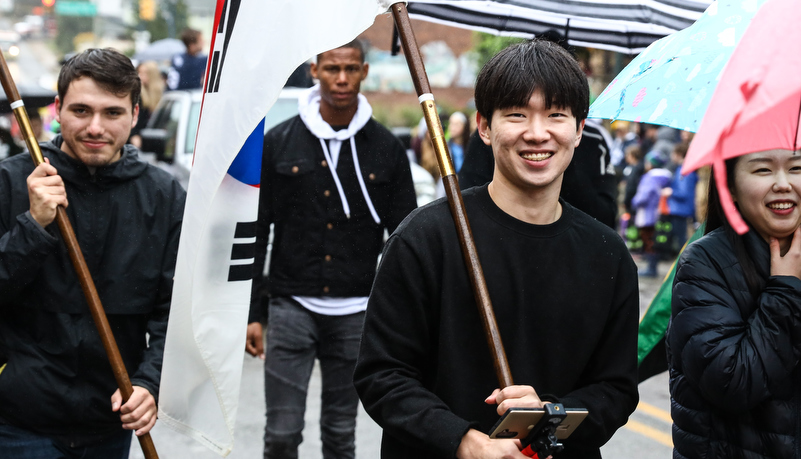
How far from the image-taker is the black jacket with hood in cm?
299

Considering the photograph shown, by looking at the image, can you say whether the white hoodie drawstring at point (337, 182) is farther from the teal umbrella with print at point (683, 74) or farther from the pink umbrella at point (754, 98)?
the pink umbrella at point (754, 98)

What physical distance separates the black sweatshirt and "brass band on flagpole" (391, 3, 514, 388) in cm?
7

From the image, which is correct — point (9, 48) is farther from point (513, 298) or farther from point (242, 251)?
point (513, 298)

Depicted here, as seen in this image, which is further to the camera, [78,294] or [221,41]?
[78,294]

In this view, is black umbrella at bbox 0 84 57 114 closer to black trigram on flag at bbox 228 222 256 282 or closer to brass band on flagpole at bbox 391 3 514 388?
black trigram on flag at bbox 228 222 256 282

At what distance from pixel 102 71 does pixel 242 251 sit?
822 mm

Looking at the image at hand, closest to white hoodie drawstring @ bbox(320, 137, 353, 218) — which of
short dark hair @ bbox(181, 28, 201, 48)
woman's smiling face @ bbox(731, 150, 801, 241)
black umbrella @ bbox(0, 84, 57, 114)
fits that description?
woman's smiling face @ bbox(731, 150, 801, 241)

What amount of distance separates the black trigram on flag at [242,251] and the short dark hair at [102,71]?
27.7 inches

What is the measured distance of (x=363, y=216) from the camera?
446cm

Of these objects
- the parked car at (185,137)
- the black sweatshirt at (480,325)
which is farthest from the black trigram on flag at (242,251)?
the parked car at (185,137)

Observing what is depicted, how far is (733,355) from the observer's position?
8.41ft

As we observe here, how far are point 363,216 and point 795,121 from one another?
271cm

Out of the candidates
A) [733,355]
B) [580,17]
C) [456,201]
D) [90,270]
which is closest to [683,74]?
[733,355]

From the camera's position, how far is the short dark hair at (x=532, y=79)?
2346 mm
